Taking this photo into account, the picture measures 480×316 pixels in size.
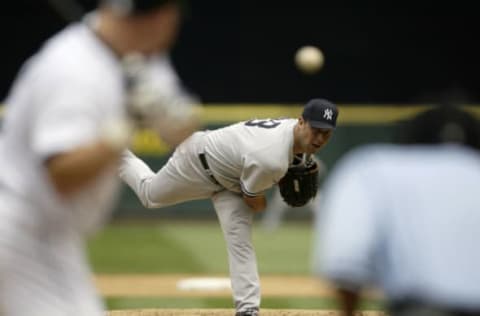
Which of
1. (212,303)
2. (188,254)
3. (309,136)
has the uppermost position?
(309,136)

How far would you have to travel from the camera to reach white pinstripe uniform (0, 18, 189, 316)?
3447 millimetres

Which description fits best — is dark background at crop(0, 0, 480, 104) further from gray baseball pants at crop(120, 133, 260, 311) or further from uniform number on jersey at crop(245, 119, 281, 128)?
uniform number on jersey at crop(245, 119, 281, 128)

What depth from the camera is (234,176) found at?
7.45m

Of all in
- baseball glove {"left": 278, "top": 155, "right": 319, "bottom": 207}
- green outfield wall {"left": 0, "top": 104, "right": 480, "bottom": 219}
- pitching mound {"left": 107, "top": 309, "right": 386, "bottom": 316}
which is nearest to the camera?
baseball glove {"left": 278, "top": 155, "right": 319, "bottom": 207}

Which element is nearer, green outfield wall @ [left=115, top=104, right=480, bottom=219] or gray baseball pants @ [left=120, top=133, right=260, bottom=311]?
gray baseball pants @ [left=120, top=133, right=260, bottom=311]

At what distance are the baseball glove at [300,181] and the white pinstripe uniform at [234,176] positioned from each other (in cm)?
21

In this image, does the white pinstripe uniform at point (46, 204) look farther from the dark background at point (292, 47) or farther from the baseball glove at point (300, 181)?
the dark background at point (292, 47)

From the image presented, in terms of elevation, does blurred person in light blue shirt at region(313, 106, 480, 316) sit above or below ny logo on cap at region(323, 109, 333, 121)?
below

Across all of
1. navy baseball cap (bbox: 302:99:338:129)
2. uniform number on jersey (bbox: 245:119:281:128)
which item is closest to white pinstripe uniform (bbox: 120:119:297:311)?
uniform number on jersey (bbox: 245:119:281:128)

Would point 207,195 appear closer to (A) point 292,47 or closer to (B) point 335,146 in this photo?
(B) point 335,146

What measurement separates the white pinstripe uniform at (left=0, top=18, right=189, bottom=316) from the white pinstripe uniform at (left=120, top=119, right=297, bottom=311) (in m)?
3.59

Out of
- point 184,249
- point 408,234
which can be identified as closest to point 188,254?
point 184,249

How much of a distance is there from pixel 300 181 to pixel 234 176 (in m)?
0.51

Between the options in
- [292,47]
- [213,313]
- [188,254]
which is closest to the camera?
[213,313]
